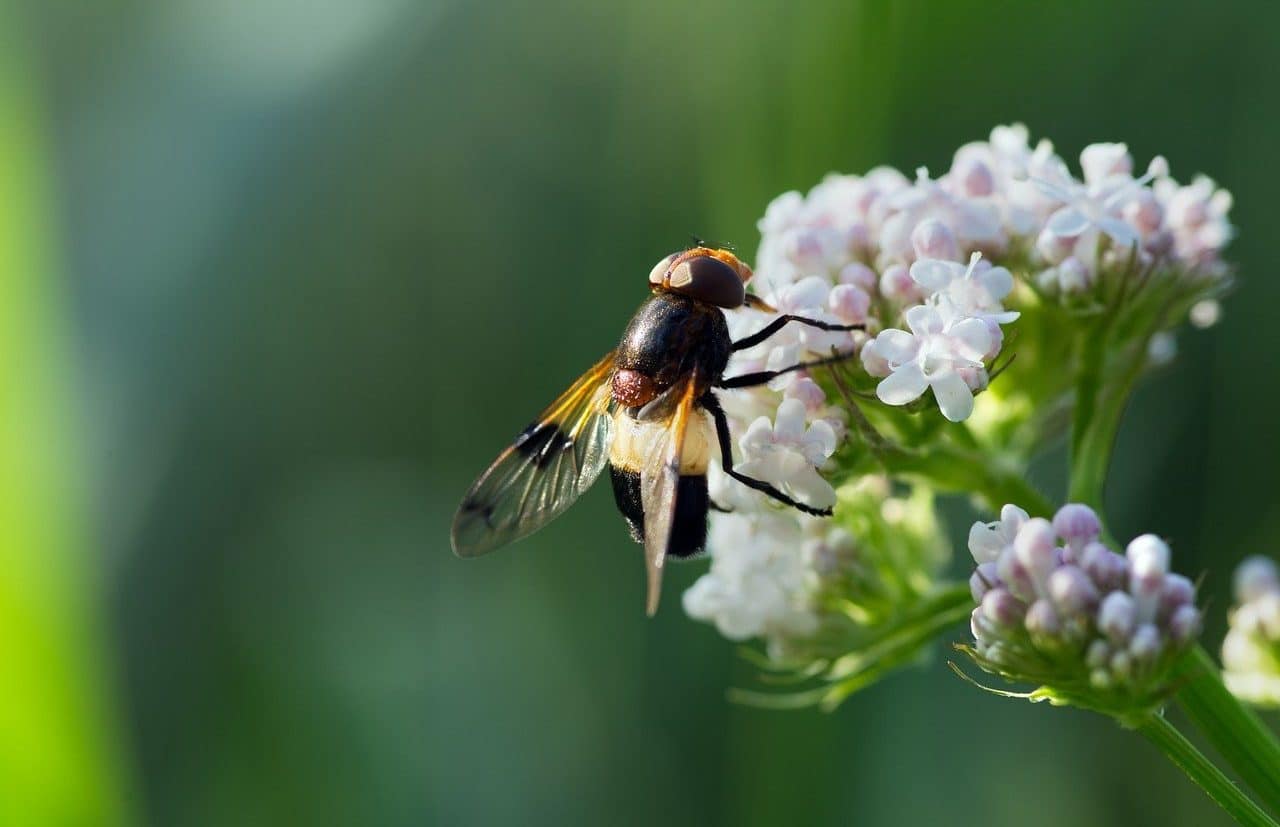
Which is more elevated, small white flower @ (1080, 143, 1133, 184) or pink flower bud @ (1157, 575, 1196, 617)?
small white flower @ (1080, 143, 1133, 184)

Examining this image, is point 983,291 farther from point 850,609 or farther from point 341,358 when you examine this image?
point 341,358

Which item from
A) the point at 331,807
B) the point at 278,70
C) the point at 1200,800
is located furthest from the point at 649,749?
the point at 278,70

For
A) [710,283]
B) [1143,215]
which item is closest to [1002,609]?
[710,283]

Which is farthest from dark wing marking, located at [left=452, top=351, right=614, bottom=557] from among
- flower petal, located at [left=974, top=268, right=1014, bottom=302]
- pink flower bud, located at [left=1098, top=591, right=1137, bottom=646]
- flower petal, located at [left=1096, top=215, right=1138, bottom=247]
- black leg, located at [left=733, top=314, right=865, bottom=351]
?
pink flower bud, located at [left=1098, top=591, right=1137, bottom=646]

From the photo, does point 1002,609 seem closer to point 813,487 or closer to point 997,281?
point 813,487

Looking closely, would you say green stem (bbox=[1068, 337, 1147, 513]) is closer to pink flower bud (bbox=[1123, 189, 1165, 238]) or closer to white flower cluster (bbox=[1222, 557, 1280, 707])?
pink flower bud (bbox=[1123, 189, 1165, 238])

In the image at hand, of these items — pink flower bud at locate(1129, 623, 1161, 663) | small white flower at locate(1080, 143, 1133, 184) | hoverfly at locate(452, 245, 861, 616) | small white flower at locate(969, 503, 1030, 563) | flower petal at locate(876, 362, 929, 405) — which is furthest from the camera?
small white flower at locate(1080, 143, 1133, 184)

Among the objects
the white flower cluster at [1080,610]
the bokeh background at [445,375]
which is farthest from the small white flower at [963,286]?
the bokeh background at [445,375]
